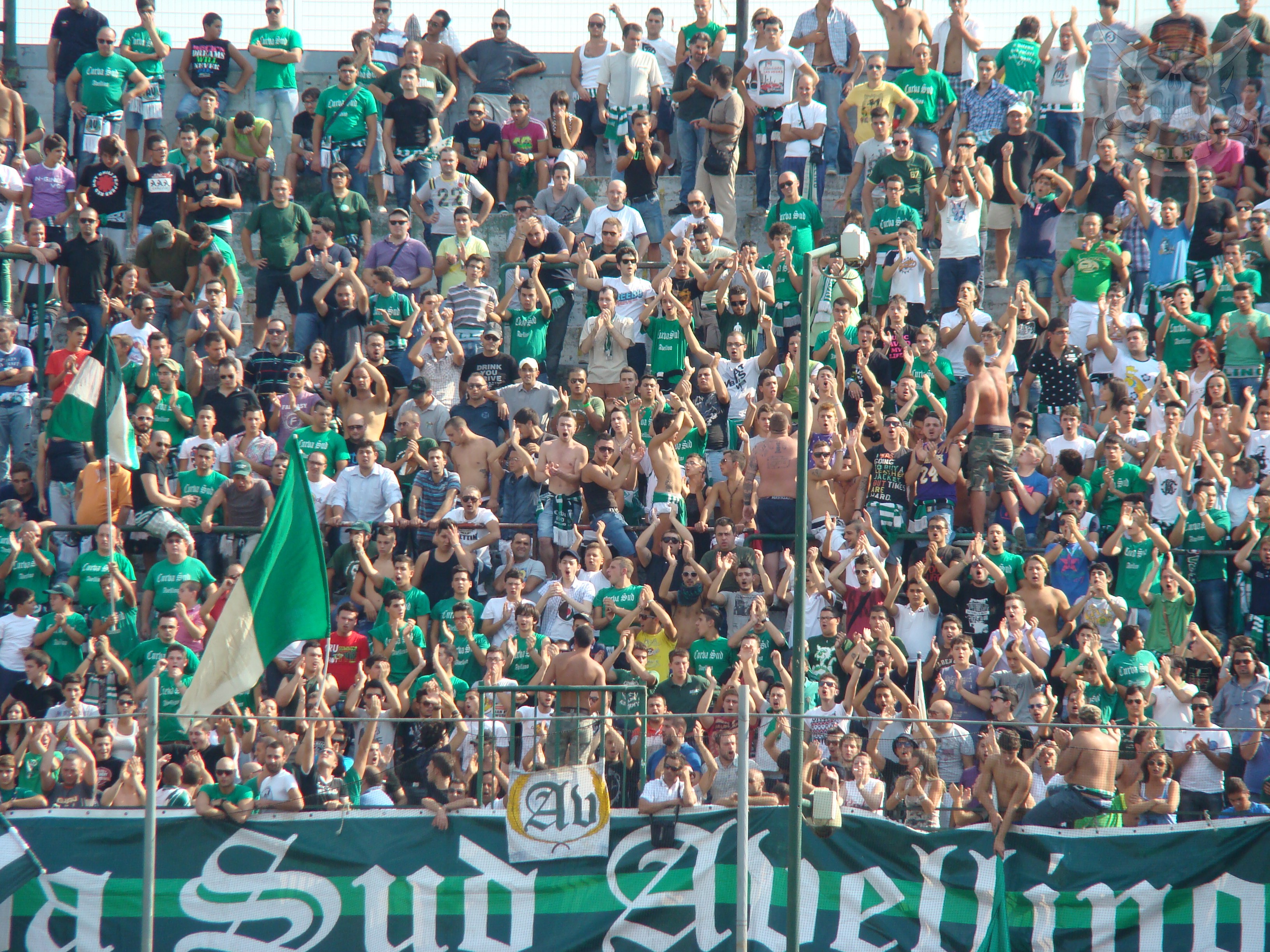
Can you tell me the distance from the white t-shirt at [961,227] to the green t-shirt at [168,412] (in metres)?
8.02

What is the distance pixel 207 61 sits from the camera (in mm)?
21828

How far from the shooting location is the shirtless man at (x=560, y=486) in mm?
17297

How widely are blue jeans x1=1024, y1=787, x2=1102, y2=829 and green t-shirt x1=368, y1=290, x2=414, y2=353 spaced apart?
9545 millimetres

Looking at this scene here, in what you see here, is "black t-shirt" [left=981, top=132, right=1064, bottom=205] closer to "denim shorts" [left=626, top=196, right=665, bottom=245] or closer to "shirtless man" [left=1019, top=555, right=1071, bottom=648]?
"denim shorts" [left=626, top=196, right=665, bottom=245]

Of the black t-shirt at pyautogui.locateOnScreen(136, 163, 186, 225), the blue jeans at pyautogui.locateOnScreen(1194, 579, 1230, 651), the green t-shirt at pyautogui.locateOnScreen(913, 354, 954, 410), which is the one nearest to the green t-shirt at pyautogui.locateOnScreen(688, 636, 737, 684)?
the green t-shirt at pyautogui.locateOnScreen(913, 354, 954, 410)

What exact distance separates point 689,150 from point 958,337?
422 cm

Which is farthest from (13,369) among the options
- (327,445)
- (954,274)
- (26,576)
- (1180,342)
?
(1180,342)

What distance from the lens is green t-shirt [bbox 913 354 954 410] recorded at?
18.1m

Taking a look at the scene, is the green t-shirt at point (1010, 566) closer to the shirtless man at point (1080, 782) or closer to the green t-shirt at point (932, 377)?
the green t-shirt at point (932, 377)

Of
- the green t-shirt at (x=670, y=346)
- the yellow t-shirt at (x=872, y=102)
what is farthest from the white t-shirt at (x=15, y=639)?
the yellow t-shirt at (x=872, y=102)

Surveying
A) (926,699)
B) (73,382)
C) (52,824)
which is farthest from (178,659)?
(926,699)

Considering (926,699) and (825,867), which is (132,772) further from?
(926,699)

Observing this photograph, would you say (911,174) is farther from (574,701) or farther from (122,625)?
(122,625)

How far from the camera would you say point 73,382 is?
16.1 meters
